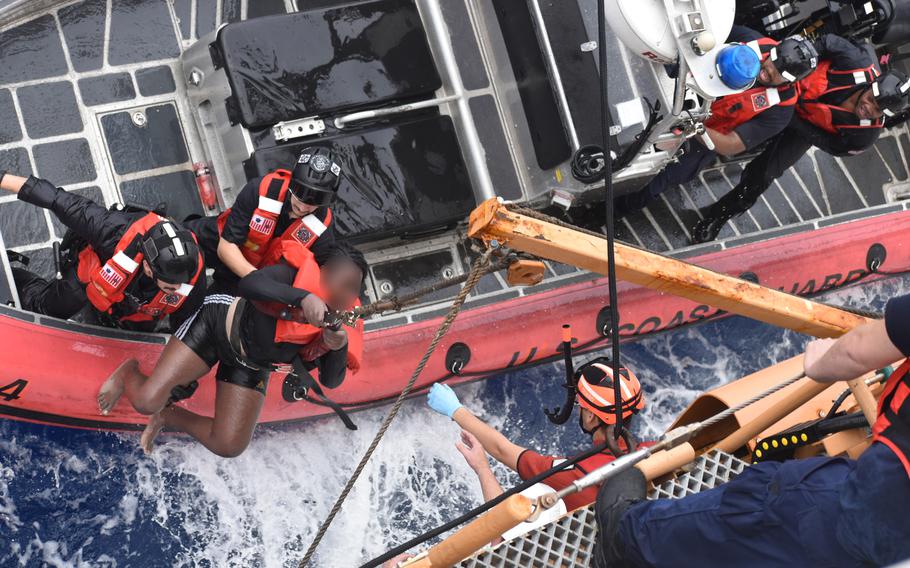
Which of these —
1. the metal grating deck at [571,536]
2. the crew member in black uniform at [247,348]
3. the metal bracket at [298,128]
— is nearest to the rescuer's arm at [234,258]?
the crew member in black uniform at [247,348]

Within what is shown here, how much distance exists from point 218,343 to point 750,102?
2.23 meters

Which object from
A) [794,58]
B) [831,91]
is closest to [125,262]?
[794,58]

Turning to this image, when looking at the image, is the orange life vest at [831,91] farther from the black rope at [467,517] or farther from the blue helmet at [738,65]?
the black rope at [467,517]

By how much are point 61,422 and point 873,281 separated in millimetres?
4006

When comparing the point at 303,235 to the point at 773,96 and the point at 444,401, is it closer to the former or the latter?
the point at 444,401

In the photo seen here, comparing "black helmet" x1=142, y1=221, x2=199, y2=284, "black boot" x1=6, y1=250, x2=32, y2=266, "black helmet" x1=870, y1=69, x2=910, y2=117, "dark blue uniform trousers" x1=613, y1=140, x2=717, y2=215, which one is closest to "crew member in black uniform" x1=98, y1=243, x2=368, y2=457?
"black helmet" x1=142, y1=221, x2=199, y2=284

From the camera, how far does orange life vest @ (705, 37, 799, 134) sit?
402 cm

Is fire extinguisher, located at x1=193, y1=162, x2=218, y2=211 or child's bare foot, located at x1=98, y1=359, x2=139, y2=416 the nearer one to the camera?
child's bare foot, located at x1=98, y1=359, x2=139, y2=416

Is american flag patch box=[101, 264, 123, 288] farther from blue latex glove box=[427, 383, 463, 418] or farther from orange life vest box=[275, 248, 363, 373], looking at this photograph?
blue latex glove box=[427, 383, 463, 418]

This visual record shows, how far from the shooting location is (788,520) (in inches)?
91.7

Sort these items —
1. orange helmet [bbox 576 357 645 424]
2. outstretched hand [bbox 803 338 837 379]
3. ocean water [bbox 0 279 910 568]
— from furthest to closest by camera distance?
ocean water [bbox 0 279 910 568]
orange helmet [bbox 576 357 645 424]
outstretched hand [bbox 803 338 837 379]

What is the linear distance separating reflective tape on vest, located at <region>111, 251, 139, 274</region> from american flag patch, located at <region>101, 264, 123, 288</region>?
4cm

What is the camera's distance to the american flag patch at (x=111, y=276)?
331 centimetres

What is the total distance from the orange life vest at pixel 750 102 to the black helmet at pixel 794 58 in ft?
0.21
